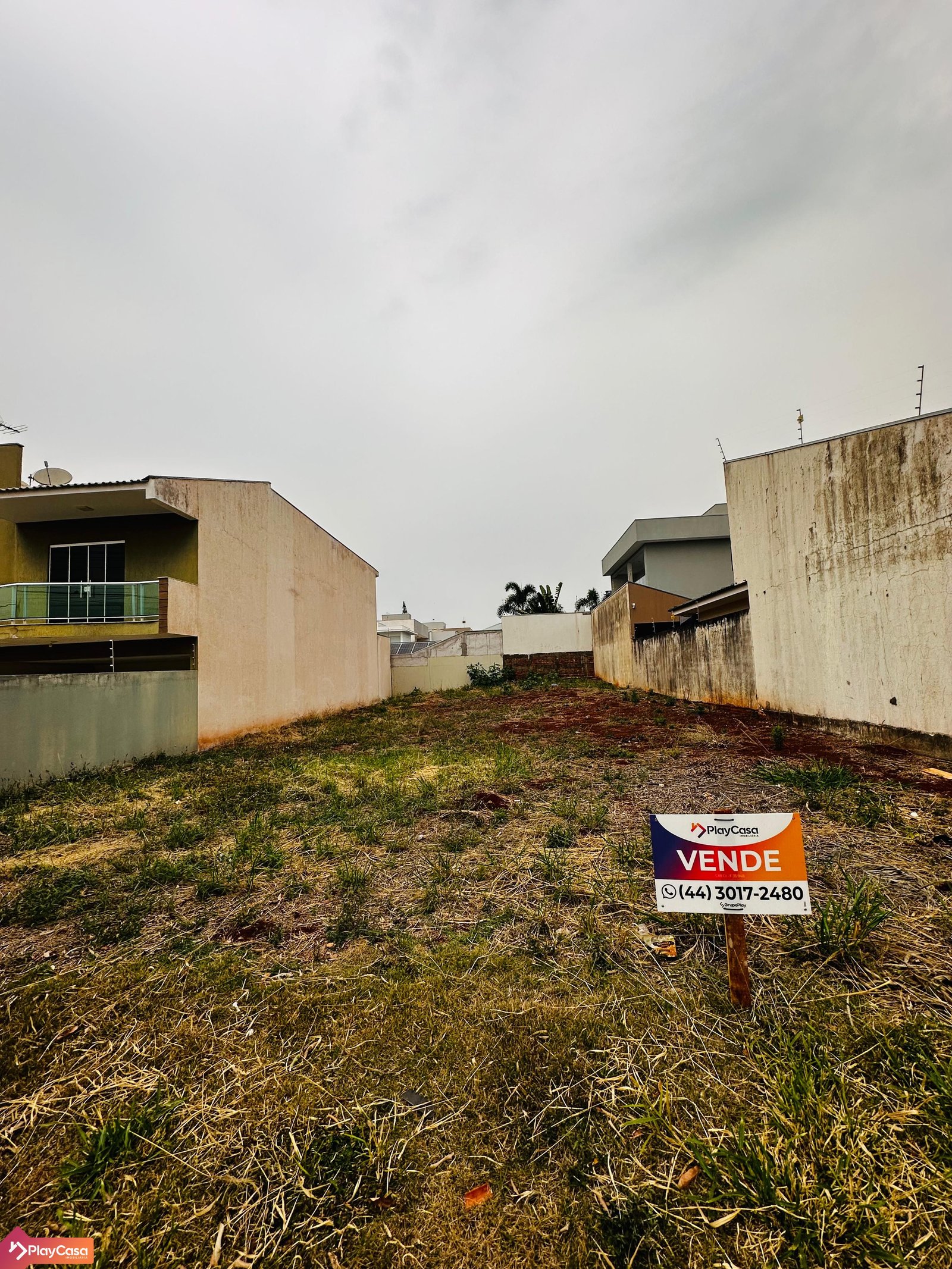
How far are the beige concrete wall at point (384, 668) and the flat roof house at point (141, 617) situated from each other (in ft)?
26.5

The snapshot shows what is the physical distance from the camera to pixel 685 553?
24.8 m

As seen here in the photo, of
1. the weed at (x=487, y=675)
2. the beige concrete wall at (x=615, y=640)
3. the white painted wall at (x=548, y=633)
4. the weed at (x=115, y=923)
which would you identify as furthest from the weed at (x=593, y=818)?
the white painted wall at (x=548, y=633)

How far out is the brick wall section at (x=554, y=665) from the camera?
25.9 metres

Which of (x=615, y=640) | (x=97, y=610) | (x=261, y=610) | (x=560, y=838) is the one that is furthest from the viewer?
(x=615, y=640)

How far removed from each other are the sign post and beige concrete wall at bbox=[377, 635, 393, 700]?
2112 cm

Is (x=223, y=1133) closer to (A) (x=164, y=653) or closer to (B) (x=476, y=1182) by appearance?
(B) (x=476, y=1182)

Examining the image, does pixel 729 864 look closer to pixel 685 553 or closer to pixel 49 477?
pixel 49 477

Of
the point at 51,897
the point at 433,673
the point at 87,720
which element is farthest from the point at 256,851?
the point at 433,673

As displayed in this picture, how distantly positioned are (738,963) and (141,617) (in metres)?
11.2

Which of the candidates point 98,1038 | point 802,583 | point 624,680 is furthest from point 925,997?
point 624,680

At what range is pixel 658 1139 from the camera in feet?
5.61

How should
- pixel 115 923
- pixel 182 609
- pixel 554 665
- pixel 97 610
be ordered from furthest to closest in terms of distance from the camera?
pixel 554 665 → pixel 97 610 → pixel 182 609 → pixel 115 923

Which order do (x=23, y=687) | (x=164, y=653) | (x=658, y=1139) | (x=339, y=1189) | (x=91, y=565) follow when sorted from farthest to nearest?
(x=91, y=565) < (x=164, y=653) < (x=23, y=687) < (x=658, y=1139) < (x=339, y=1189)

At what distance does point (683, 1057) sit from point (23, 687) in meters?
9.84
